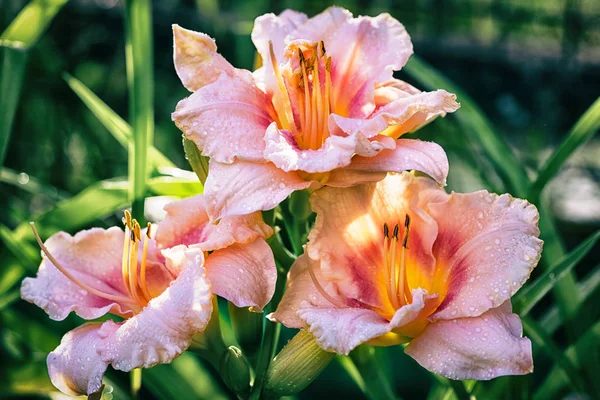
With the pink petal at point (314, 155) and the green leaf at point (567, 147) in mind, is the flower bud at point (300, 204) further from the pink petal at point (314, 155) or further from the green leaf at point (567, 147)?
the green leaf at point (567, 147)

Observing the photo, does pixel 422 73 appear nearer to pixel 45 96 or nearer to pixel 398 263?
pixel 398 263

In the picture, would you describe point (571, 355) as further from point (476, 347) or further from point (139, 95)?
point (139, 95)

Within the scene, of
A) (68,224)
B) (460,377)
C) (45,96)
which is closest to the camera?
(460,377)

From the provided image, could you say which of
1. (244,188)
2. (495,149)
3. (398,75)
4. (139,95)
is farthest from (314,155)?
(398,75)

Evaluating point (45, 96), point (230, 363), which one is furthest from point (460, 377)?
point (45, 96)

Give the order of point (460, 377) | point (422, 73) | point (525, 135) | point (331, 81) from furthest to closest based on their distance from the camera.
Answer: point (525, 135) → point (422, 73) → point (331, 81) → point (460, 377)
